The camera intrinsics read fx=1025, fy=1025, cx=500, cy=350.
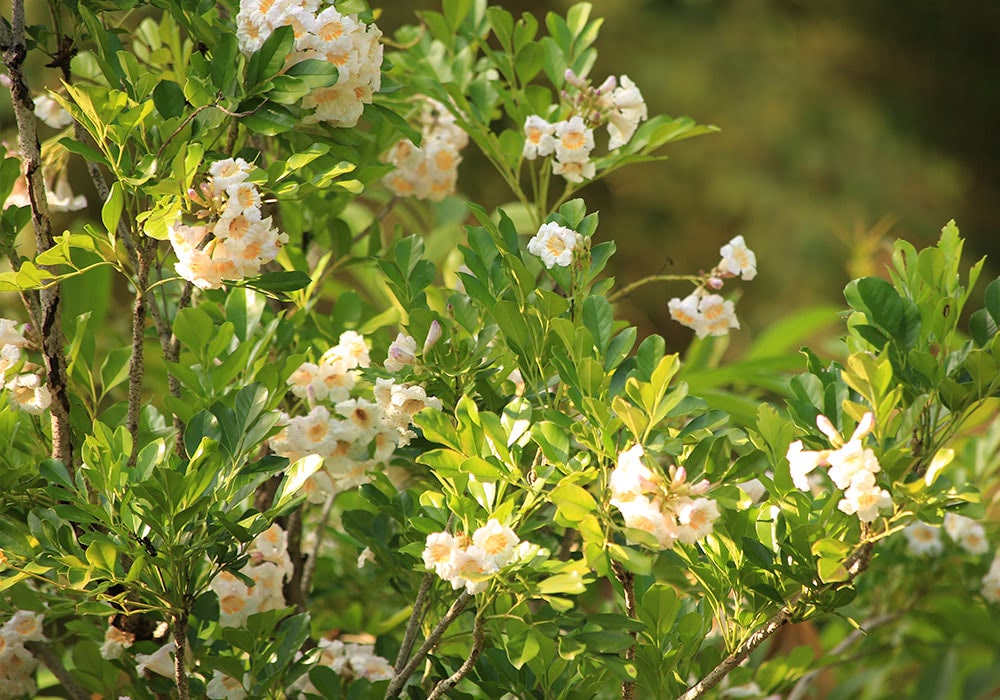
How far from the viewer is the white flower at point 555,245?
0.65 metres

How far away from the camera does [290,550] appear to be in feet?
3.02

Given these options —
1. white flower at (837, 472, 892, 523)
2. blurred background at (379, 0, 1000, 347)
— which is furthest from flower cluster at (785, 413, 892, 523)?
blurred background at (379, 0, 1000, 347)

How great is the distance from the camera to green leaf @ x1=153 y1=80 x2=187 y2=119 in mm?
645

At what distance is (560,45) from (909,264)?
1.38ft

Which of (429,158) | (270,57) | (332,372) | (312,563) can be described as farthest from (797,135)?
(270,57)

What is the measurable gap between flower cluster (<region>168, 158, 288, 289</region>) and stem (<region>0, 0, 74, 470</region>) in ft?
0.38

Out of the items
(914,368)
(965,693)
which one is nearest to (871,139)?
(965,693)

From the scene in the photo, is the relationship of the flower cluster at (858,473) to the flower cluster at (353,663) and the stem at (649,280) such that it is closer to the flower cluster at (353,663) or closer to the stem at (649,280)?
the stem at (649,280)

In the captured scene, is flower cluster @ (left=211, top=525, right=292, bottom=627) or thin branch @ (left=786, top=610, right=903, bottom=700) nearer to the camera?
flower cluster @ (left=211, top=525, right=292, bottom=627)

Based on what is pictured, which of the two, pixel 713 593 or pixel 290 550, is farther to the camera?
pixel 290 550

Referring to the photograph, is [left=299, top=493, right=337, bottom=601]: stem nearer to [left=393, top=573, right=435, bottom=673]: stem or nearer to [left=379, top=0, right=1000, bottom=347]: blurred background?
[left=393, top=573, right=435, bottom=673]: stem

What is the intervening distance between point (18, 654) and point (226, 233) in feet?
1.34

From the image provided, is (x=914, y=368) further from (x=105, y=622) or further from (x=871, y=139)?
(x=871, y=139)

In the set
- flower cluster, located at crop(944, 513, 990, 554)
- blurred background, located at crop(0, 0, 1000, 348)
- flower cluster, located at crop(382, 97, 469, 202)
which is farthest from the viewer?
blurred background, located at crop(0, 0, 1000, 348)
